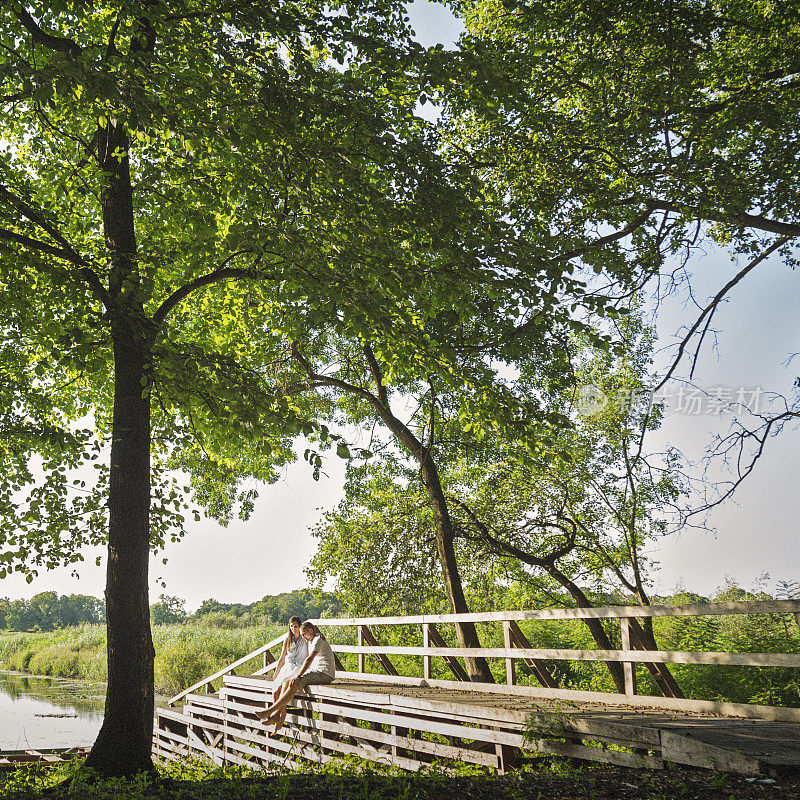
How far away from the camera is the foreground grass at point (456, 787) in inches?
202

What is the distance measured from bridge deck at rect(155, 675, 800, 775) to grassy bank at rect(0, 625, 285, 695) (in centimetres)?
1645

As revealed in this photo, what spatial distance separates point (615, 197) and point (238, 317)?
769 centimetres

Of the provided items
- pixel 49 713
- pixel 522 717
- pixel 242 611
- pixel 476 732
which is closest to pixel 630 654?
pixel 522 717

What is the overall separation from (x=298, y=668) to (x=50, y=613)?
81.2 m

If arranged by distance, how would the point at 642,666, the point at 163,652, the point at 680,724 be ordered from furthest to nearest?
the point at 163,652, the point at 642,666, the point at 680,724

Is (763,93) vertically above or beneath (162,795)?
above

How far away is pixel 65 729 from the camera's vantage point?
24125 millimetres

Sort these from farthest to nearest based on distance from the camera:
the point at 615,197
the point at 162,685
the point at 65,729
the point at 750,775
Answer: the point at 162,685 → the point at 65,729 → the point at 615,197 → the point at 750,775

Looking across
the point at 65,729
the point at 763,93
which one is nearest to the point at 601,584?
the point at 763,93

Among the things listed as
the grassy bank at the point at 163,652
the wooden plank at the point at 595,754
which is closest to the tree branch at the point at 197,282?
the wooden plank at the point at 595,754

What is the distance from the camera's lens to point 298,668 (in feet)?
36.9

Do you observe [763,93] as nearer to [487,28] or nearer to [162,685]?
[487,28]

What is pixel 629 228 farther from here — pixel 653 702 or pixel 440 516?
pixel 653 702

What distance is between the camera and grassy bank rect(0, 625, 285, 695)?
97.7ft
